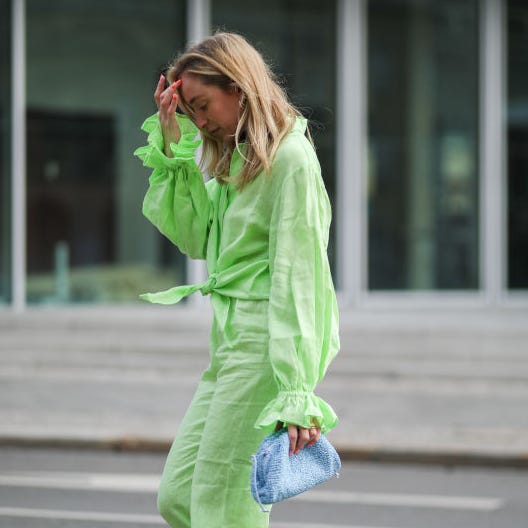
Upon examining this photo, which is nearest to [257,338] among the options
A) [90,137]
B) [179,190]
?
[179,190]

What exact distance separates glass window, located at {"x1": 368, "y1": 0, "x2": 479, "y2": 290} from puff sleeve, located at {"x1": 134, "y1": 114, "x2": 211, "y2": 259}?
9.25 m

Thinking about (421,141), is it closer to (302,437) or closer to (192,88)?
(192,88)

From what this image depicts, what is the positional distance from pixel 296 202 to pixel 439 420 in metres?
6.28

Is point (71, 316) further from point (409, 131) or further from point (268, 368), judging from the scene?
point (268, 368)

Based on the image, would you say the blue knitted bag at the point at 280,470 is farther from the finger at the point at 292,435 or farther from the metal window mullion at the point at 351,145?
the metal window mullion at the point at 351,145

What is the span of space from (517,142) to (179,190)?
31.9 ft

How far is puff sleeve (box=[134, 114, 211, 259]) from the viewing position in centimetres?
329

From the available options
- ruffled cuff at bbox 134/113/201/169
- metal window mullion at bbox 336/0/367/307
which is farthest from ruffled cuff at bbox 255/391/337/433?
metal window mullion at bbox 336/0/367/307

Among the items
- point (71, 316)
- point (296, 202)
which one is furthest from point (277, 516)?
point (71, 316)

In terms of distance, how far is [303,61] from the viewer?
12.4m

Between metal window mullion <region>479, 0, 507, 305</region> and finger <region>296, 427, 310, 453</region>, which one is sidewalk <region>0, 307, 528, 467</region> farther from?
finger <region>296, 427, 310, 453</region>

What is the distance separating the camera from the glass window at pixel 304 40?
1234 centimetres

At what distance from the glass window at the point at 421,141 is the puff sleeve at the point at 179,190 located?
9252mm

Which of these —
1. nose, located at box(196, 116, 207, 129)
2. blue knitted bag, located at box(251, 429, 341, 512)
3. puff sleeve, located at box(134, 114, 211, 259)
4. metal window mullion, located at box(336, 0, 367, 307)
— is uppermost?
metal window mullion, located at box(336, 0, 367, 307)
